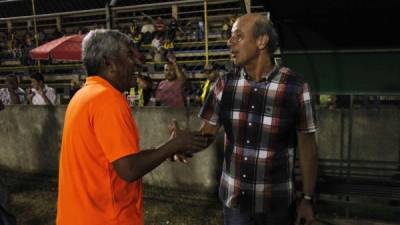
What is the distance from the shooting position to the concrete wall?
5.30 m

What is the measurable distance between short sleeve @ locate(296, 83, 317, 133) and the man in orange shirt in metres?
0.87

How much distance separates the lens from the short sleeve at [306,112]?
8.95 ft

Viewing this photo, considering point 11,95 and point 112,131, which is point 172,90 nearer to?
point 11,95

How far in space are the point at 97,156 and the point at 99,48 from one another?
0.56m

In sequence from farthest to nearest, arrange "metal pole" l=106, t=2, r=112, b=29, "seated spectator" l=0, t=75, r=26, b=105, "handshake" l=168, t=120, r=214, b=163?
"seated spectator" l=0, t=75, r=26, b=105 → "metal pole" l=106, t=2, r=112, b=29 → "handshake" l=168, t=120, r=214, b=163

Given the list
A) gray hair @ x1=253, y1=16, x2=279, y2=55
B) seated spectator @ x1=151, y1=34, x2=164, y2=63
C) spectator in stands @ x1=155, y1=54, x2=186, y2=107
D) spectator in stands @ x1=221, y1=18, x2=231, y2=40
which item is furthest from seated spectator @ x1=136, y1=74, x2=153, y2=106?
gray hair @ x1=253, y1=16, x2=279, y2=55

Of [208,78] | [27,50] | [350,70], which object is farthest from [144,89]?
[27,50]

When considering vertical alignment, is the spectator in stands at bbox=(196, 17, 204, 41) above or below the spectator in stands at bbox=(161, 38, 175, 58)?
above

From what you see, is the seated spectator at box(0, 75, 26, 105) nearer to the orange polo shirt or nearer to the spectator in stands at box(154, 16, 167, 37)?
the spectator in stands at box(154, 16, 167, 37)

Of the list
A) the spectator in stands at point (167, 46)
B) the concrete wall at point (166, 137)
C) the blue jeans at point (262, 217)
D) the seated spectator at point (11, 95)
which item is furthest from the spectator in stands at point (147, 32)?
the blue jeans at point (262, 217)

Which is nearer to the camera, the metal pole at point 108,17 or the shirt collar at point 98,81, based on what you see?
the shirt collar at point 98,81

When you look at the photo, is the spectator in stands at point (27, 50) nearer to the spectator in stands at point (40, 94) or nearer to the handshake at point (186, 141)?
the spectator in stands at point (40, 94)

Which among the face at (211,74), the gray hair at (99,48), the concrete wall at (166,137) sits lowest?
the concrete wall at (166,137)

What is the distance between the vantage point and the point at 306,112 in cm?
273
